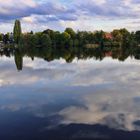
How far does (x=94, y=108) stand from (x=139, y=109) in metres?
1.71

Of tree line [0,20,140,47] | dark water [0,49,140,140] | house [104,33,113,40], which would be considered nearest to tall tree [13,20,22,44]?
tree line [0,20,140,47]

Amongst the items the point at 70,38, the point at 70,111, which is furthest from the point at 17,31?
the point at 70,111

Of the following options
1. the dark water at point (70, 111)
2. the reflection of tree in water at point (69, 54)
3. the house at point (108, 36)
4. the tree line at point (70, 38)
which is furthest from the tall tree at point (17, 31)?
the dark water at point (70, 111)

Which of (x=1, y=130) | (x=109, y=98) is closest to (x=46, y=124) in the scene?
(x=1, y=130)

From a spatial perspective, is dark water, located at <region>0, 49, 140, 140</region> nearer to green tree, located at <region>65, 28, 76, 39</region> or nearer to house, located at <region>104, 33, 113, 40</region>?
green tree, located at <region>65, 28, 76, 39</region>

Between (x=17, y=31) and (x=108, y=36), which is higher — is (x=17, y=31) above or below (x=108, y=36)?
above

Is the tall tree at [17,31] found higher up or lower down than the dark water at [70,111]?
higher up

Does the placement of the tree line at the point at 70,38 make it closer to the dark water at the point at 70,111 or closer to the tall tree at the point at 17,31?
the tall tree at the point at 17,31

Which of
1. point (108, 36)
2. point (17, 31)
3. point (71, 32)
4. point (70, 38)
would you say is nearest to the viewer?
point (17, 31)

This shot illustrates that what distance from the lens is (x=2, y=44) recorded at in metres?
101

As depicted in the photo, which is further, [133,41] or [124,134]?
[133,41]

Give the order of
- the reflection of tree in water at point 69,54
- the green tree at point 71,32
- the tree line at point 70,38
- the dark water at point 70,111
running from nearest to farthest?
1. the dark water at point 70,111
2. the reflection of tree in water at point 69,54
3. the tree line at point 70,38
4. the green tree at point 71,32

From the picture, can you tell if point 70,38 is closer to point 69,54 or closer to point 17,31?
point 17,31

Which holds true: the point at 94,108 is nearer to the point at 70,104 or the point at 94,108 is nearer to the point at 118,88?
the point at 70,104
